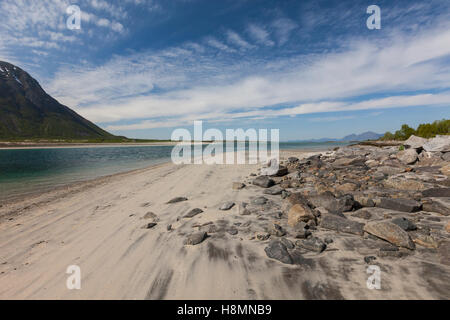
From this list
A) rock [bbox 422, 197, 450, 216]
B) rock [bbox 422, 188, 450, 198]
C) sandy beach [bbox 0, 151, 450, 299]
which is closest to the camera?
sandy beach [bbox 0, 151, 450, 299]

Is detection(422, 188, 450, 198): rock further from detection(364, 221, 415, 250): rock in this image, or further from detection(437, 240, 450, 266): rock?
detection(364, 221, 415, 250): rock

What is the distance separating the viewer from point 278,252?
4324 millimetres

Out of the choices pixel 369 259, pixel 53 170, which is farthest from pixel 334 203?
pixel 53 170

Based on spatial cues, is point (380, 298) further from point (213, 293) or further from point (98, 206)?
point (98, 206)

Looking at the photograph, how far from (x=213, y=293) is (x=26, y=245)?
6295 millimetres

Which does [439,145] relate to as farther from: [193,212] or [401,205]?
[193,212]

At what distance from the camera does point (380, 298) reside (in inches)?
120

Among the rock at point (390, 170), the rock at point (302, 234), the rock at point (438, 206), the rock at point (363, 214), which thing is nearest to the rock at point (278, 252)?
the rock at point (302, 234)

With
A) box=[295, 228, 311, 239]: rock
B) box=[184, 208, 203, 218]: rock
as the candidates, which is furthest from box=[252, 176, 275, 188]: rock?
box=[295, 228, 311, 239]: rock

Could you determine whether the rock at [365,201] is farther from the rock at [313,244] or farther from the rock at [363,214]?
the rock at [313,244]

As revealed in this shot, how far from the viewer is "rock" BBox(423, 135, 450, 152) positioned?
515 inches

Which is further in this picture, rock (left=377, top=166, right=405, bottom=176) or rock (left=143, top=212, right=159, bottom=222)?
rock (left=377, top=166, right=405, bottom=176)

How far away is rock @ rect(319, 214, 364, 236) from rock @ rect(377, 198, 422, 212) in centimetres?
201

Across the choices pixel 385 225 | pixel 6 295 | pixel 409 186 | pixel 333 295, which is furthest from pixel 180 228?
pixel 409 186
